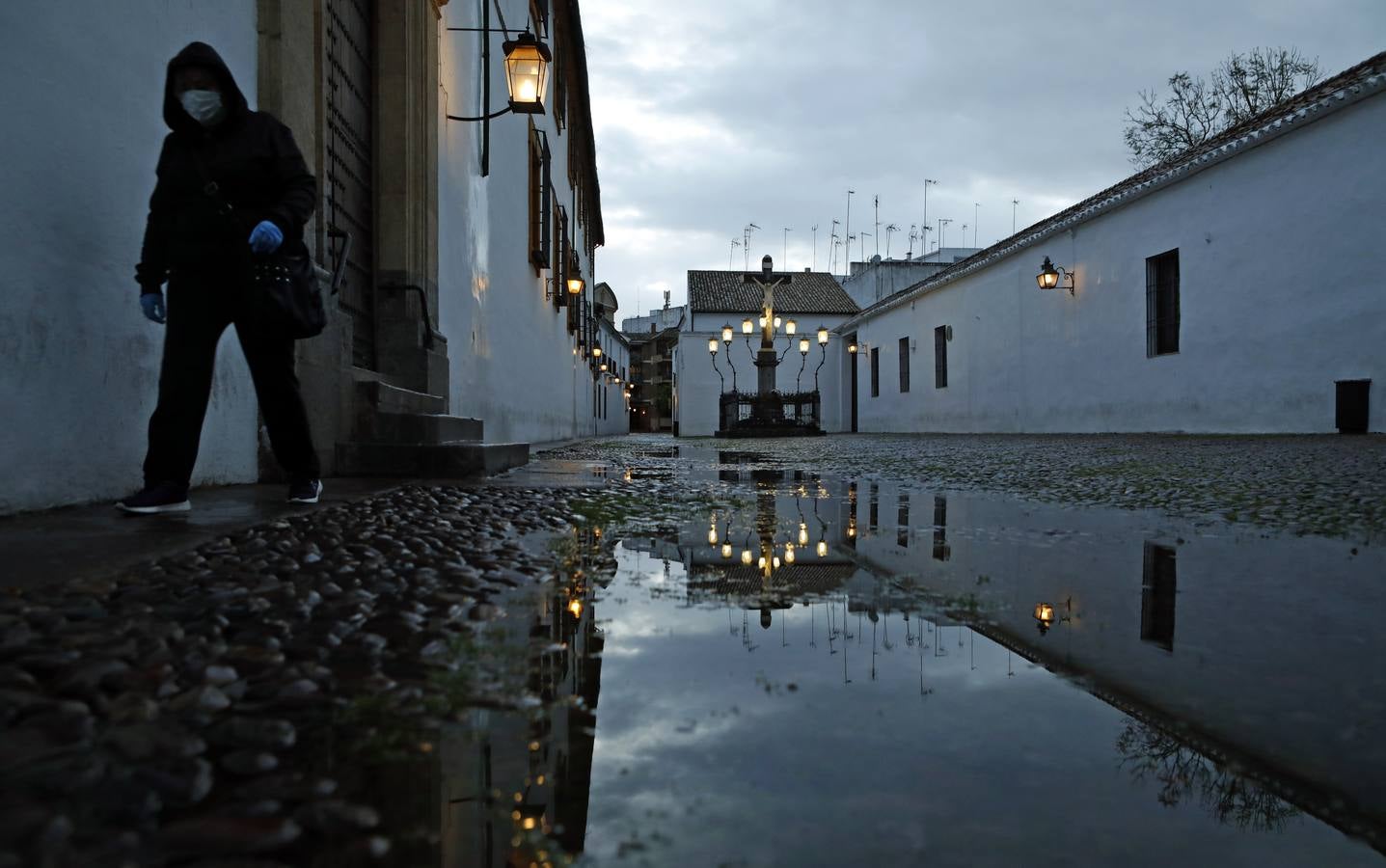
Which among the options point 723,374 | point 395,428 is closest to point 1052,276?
point 395,428

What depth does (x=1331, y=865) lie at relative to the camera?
68cm

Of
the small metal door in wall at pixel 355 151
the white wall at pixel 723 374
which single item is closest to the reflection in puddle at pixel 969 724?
the small metal door in wall at pixel 355 151

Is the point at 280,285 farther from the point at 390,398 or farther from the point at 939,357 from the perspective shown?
the point at 939,357

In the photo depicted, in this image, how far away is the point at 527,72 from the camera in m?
7.52

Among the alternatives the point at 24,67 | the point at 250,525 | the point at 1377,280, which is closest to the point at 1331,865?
the point at 250,525

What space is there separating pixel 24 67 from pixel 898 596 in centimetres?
311

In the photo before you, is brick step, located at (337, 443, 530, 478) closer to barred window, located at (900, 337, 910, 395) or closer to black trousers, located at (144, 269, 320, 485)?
black trousers, located at (144, 269, 320, 485)

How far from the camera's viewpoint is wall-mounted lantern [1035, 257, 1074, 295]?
16.7m

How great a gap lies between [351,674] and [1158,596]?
4.87ft

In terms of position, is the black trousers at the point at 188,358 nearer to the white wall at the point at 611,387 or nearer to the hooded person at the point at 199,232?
the hooded person at the point at 199,232

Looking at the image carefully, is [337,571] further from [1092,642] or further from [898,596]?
[1092,642]

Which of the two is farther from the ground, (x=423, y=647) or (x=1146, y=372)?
(x=1146, y=372)

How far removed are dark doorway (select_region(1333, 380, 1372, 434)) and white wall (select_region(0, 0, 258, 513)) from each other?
11.8 m

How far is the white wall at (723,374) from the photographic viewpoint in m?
35.4
